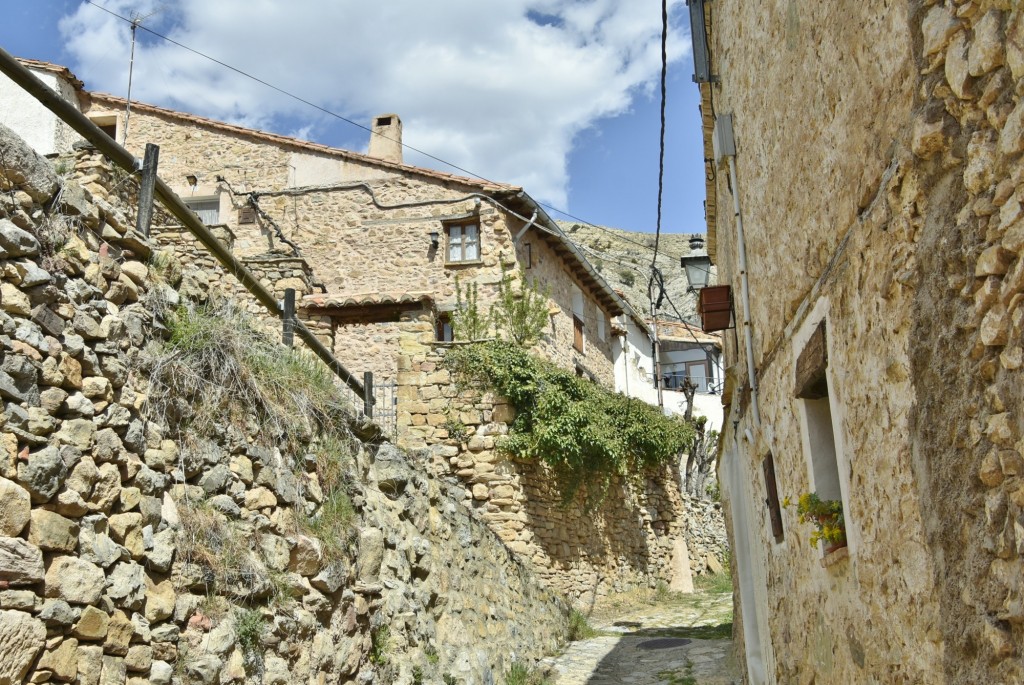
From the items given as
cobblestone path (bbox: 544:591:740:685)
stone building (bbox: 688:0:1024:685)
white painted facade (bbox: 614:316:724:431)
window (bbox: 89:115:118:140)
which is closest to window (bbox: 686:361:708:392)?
white painted facade (bbox: 614:316:724:431)

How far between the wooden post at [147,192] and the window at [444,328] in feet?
34.8

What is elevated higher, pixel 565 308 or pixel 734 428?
pixel 565 308

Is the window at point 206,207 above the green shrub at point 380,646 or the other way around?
above

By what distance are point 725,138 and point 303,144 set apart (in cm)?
1284

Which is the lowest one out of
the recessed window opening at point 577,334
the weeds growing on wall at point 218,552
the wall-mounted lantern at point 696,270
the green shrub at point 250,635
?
the green shrub at point 250,635

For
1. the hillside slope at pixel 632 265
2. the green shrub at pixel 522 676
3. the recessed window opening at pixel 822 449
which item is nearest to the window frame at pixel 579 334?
the green shrub at pixel 522 676

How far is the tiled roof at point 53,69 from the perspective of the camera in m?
15.9

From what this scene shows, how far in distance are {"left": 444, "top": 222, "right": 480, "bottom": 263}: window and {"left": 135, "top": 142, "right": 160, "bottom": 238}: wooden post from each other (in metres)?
11.1

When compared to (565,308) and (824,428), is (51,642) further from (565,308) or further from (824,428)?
(565,308)

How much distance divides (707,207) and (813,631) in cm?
689

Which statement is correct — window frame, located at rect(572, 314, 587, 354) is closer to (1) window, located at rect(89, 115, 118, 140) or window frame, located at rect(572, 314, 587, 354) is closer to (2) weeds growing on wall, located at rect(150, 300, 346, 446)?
(1) window, located at rect(89, 115, 118, 140)

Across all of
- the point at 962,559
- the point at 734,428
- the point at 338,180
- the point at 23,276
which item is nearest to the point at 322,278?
the point at 338,180

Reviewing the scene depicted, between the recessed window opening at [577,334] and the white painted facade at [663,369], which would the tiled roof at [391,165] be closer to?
the recessed window opening at [577,334]

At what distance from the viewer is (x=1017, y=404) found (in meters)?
2.11
